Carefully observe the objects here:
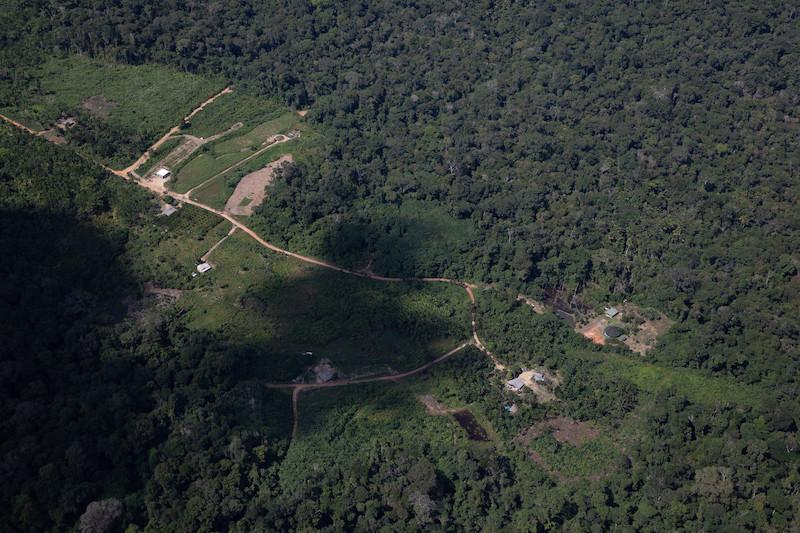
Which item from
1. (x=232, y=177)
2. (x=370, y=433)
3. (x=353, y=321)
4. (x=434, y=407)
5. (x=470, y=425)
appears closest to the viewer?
(x=370, y=433)

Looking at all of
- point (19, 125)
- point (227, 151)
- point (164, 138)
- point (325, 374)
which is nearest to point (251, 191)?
point (227, 151)

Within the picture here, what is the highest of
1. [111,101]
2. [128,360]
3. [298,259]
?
[111,101]

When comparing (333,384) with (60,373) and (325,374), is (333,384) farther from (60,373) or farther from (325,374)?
(60,373)

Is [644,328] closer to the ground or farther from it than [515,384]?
farther from it

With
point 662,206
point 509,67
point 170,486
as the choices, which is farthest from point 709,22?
point 170,486

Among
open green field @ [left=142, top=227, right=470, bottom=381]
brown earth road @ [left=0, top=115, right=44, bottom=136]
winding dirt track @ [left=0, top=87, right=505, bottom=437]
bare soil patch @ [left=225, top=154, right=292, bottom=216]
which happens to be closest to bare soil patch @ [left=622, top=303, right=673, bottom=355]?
winding dirt track @ [left=0, top=87, right=505, bottom=437]

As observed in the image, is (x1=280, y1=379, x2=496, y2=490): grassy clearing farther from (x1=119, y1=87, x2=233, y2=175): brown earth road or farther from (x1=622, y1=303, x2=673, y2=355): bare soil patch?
(x1=119, y1=87, x2=233, y2=175): brown earth road
